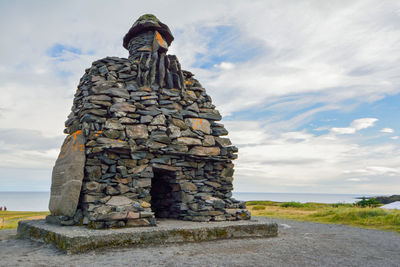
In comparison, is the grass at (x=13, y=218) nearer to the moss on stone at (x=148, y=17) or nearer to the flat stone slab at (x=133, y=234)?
the flat stone slab at (x=133, y=234)

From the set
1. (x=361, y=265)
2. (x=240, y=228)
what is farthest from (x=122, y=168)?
(x=361, y=265)

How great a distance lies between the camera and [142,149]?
7.85 m

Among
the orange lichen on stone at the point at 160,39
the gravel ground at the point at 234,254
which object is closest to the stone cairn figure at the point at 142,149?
the orange lichen on stone at the point at 160,39

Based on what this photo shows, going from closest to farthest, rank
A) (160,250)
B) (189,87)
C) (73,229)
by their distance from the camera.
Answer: (160,250) < (73,229) < (189,87)

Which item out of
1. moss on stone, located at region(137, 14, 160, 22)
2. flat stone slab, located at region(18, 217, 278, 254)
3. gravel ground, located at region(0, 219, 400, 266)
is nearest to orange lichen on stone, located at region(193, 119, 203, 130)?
flat stone slab, located at region(18, 217, 278, 254)

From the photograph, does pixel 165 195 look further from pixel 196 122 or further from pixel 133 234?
pixel 133 234

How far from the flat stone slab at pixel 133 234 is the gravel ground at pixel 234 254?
18cm

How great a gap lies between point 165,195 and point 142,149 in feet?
6.85

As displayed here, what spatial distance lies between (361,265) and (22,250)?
6107mm

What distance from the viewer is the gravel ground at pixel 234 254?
16.7 feet

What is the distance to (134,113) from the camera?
8.13 m

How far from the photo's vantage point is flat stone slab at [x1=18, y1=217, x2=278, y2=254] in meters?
5.71

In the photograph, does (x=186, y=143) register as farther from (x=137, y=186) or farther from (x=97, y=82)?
(x=97, y=82)

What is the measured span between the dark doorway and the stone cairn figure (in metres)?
0.03
